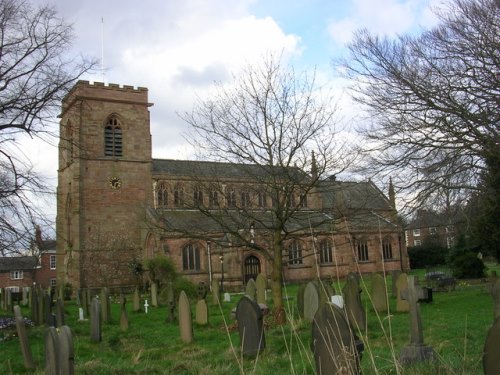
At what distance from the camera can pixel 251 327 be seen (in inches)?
321

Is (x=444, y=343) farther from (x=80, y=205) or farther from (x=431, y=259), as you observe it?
(x=431, y=259)

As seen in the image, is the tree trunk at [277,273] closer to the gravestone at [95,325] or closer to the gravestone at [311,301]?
the gravestone at [311,301]

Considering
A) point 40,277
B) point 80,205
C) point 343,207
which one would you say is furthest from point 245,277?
point 40,277

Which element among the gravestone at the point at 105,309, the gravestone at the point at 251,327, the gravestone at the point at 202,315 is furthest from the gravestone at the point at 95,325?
the gravestone at the point at 251,327

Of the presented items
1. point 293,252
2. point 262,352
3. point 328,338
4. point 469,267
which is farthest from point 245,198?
point 469,267

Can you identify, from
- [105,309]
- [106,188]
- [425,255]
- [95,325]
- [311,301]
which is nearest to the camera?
[95,325]

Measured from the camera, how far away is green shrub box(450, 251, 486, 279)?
98.8 feet

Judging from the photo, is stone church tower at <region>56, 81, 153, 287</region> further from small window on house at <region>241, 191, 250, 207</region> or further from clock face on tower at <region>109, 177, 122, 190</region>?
small window on house at <region>241, 191, 250, 207</region>

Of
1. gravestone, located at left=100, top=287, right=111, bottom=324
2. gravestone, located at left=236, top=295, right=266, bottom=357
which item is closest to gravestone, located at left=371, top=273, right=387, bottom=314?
gravestone, located at left=236, top=295, right=266, bottom=357

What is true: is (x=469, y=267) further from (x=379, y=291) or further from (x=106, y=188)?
(x=106, y=188)

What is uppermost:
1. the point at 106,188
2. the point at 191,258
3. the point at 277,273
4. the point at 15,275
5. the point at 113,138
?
the point at 113,138

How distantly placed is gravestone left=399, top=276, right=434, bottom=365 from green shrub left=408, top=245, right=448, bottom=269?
4806cm

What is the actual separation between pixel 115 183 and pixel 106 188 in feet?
2.53

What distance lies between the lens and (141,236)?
133 ft
